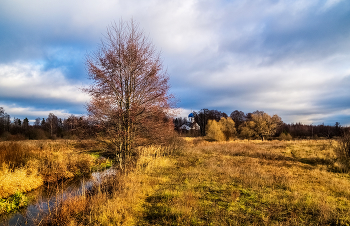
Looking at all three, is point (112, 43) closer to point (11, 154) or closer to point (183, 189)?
point (183, 189)

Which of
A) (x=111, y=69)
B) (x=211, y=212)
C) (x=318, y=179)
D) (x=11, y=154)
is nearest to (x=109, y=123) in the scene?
(x=111, y=69)

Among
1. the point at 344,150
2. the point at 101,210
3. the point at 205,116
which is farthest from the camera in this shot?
the point at 205,116

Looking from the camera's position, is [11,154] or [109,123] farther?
[11,154]

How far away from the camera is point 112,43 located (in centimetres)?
862

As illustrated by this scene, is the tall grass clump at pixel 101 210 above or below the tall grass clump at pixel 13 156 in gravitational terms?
below

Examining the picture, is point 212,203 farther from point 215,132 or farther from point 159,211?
point 215,132

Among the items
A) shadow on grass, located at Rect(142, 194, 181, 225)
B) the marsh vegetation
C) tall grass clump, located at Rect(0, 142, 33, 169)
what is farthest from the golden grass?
shadow on grass, located at Rect(142, 194, 181, 225)

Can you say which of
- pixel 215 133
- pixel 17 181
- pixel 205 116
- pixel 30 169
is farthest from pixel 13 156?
pixel 205 116

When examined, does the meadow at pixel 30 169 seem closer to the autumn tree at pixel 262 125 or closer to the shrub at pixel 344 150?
the shrub at pixel 344 150

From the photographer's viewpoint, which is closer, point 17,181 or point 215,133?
point 17,181

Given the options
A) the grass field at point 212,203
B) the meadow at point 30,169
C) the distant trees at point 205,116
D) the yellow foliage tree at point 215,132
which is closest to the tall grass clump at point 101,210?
the grass field at point 212,203

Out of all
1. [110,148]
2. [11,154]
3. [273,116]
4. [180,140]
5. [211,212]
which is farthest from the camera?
[273,116]

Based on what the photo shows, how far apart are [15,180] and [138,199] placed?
7270mm

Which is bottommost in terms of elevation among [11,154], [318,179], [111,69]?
[318,179]
